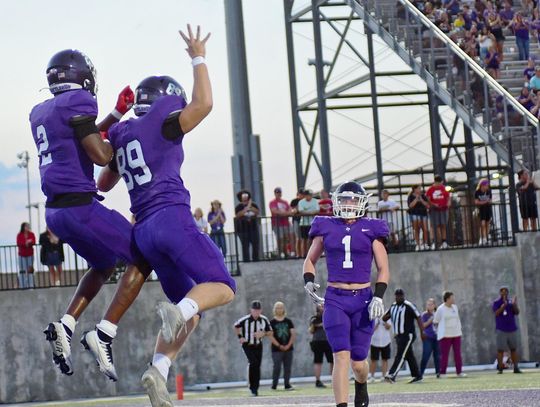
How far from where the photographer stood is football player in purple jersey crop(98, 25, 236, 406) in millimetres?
10055

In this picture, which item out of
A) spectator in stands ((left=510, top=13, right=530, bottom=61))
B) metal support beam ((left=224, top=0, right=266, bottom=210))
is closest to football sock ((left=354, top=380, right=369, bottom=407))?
spectator in stands ((left=510, top=13, right=530, bottom=61))

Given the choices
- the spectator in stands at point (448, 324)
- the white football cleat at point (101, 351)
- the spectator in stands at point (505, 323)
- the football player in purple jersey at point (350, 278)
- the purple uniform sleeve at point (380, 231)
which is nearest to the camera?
the white football cleat at point (101, 351)

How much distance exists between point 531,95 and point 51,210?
2382cm

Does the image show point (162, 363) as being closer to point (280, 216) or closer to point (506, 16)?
point (280, 216)

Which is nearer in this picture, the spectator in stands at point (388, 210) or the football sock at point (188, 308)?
the football sock at point (188, 308)

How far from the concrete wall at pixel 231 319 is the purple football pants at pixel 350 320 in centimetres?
2007

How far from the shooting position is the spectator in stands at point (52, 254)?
3234cm

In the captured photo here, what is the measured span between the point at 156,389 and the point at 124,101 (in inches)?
98.6

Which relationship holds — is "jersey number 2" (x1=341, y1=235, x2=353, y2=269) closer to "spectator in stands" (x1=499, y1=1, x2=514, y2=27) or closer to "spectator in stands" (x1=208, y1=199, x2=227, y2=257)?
"spectator in stands" (x1=208, y1=199, x2=227, y2=257)

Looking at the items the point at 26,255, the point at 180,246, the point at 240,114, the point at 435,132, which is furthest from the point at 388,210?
the point at 180,246

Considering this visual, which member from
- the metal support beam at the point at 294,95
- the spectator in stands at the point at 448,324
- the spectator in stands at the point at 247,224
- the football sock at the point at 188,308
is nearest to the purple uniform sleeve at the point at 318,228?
the football sock at the point at 188,308

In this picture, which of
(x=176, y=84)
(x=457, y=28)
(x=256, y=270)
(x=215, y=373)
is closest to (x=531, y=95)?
(x=457, y=28)

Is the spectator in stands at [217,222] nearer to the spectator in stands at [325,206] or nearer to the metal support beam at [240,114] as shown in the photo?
the spectator in stands at [325,206]

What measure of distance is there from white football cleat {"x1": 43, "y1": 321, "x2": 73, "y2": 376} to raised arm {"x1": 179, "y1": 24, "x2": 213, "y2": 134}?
1.75m
